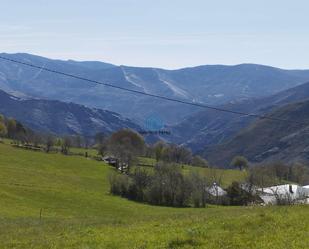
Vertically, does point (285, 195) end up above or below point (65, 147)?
below

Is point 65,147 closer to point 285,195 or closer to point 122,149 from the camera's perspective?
point 122,149

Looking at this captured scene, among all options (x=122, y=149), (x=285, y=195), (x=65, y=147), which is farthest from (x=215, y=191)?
(x=65, y=147)

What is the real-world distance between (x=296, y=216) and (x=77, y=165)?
127 meters

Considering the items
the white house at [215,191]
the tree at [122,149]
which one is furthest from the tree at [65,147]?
the white house at [215,191]

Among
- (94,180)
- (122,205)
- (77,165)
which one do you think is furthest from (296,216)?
(77,165)

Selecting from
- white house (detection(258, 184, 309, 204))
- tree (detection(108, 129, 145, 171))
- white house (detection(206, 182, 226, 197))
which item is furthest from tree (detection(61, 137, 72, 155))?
white house (detection(258, 184, 309, 204))

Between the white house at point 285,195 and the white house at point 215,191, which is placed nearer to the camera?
the white house at point 285,195

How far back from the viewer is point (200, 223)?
22.8 meters

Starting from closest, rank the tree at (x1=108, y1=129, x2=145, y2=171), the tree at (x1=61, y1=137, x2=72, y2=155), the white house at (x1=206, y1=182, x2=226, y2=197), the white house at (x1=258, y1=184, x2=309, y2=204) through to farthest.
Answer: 1. the white house at (x1=258, y1=184, x2=309, y2=204)
2. the white house at (x1=206, y1=182, x2=226, y2=197)
3. the tree at (x1=108, y1=129, x2=145, y2=171)
4. the tree at (x1=61, y1=137, x2=72, y2=155)

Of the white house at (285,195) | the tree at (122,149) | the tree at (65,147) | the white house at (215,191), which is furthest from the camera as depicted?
the tree at (65,147)

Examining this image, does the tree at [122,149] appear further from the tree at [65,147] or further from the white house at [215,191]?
→ the white house at [215,191]

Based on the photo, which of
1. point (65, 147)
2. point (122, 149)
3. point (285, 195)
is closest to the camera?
point (285, 195)

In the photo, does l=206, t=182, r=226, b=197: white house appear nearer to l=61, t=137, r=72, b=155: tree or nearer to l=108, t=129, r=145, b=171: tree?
l=108, t=129, r=145, b=171: tree

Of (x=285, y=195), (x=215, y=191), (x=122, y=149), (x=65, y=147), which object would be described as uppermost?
(x=122, y=149)
